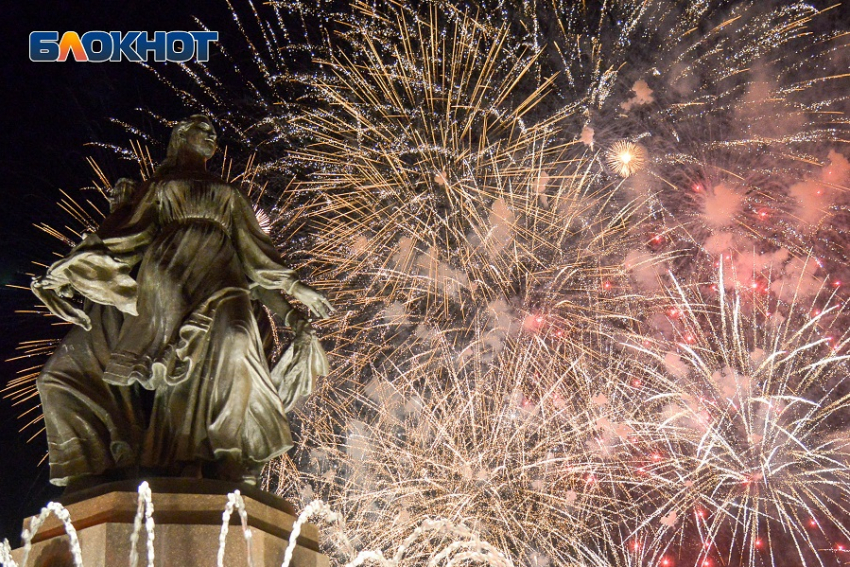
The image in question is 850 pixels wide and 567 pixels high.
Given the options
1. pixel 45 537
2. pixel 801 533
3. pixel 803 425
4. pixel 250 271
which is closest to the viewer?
pixel 45 537

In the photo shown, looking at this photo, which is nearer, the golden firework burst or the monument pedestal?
the monument pedestal

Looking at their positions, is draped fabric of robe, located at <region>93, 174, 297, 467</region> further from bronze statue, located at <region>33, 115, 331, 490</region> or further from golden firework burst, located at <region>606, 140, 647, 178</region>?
golden firework burst, located at <region>606, 140, 647, 178</region>

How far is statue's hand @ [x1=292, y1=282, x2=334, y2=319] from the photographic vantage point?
25.7 feet

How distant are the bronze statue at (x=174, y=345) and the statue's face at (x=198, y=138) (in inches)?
6.4

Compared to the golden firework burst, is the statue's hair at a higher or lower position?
lower

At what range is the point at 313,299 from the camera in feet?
25.7

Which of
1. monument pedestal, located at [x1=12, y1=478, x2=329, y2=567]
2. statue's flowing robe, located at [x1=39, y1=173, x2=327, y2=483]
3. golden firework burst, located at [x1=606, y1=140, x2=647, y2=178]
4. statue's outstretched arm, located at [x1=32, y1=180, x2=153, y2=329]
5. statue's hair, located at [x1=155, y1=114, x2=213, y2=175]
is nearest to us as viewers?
monument pedestal, located at [x1=12, y1=478, x2=329, y2=567]

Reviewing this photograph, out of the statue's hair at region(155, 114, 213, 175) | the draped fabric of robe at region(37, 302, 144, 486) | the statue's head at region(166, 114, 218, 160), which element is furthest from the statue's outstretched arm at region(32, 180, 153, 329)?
the statue's head at region(166, 114, 218, 160)

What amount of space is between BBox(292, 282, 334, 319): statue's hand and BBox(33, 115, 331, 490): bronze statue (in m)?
0.01

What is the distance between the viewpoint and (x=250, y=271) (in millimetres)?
7996

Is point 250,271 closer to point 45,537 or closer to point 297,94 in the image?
point 45,537

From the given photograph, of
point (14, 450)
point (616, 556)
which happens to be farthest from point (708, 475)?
point (14, 450)

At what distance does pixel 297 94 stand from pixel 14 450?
875 centimetres

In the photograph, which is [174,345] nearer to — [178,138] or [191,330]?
[191,330]
